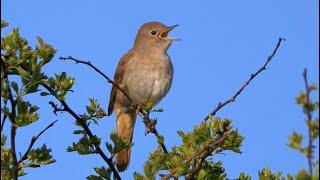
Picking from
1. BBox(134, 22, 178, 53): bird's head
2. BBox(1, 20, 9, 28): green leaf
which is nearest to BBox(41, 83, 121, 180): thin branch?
BBox(1, 20, 9, 28): green leaf

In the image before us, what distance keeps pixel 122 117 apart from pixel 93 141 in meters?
3.50

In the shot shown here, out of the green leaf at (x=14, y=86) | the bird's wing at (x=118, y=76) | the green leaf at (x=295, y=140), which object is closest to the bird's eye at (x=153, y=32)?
the bird's wing at (x=118, y=76)

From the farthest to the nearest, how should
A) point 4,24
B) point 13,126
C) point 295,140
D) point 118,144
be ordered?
point 118,144
point 4,24
point 13,126
point 295,140

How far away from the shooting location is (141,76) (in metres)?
6.74

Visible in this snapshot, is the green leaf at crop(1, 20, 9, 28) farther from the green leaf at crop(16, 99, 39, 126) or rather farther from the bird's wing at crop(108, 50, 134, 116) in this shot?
the bird's wing at crop(108, 50, 134, 116)

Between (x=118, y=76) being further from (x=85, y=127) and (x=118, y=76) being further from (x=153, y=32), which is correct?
(x=85, y=127)

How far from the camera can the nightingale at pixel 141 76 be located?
22.0 feet

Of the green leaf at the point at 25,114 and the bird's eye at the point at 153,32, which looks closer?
the green leaf at the point at 25,114

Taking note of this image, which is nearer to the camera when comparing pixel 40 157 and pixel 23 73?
pixel 23 73

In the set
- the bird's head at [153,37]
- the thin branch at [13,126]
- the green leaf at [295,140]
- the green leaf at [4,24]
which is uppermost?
the bird's head at [153,37]

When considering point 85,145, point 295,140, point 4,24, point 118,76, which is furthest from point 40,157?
point 118,76

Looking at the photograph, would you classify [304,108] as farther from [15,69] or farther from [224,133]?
[15,69]

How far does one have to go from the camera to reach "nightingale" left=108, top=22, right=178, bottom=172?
6.71m

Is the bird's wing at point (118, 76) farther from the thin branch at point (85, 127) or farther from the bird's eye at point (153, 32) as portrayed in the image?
the thin branch at point (85, 127)
